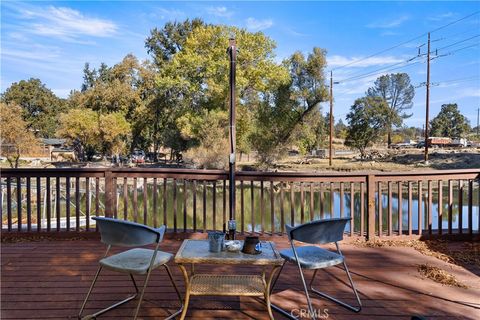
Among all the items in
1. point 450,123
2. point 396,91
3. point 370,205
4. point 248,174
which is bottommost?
point 370,205

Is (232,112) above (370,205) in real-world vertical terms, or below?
above

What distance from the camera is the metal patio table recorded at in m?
2.04

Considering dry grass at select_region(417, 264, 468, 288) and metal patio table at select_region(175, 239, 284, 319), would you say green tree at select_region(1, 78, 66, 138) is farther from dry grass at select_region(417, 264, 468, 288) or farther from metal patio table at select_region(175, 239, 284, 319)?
dry grass at select_region(417, 264, 468, 288)

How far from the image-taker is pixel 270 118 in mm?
21484

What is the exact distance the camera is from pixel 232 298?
2.49 meters

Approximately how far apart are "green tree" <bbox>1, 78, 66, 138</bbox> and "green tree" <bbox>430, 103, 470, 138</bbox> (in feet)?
169

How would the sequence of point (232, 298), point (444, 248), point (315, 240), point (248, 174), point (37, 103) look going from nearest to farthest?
1. point (315, 240)
2. point (232, 298)
3. point (444, 248)
4. point (248, 174)
5. point (37, 103)

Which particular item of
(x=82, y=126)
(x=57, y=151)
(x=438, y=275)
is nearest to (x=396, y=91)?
(x=82, y=126)

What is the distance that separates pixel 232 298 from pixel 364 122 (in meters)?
Result: 32.2

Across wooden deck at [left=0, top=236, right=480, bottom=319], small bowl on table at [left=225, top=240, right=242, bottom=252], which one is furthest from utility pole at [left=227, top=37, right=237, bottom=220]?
small bowl on table at [left=225, top=240, right=242, bottom=252]

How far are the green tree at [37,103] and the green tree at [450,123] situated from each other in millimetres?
51589

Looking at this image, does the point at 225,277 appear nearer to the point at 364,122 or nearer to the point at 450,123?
the point at 364,122

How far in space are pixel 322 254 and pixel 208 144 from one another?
60.6 feet

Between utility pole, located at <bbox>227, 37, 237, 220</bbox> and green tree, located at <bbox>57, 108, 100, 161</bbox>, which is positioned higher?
green tree, located at <bbox>57, 108, 100, 161</bbox>
